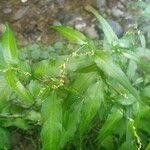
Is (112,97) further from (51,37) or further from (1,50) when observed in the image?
(51,37)

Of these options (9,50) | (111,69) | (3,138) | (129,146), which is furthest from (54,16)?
(111,69)

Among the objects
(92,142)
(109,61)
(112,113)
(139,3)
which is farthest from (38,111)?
(139,3)

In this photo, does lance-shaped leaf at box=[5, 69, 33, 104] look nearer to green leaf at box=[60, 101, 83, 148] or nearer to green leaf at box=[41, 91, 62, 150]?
green leaf at box=[41, 91, 62, 150]

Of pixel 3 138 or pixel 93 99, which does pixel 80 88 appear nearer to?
pixel 93 99

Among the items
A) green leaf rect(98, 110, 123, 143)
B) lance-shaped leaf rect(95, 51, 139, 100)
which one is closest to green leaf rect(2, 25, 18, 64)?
lance-shaped leaf rect(95, 51, 139, 100)

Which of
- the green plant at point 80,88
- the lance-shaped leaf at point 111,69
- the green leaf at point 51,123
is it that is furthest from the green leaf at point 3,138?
the lance-shaped leaf at point 111,69
